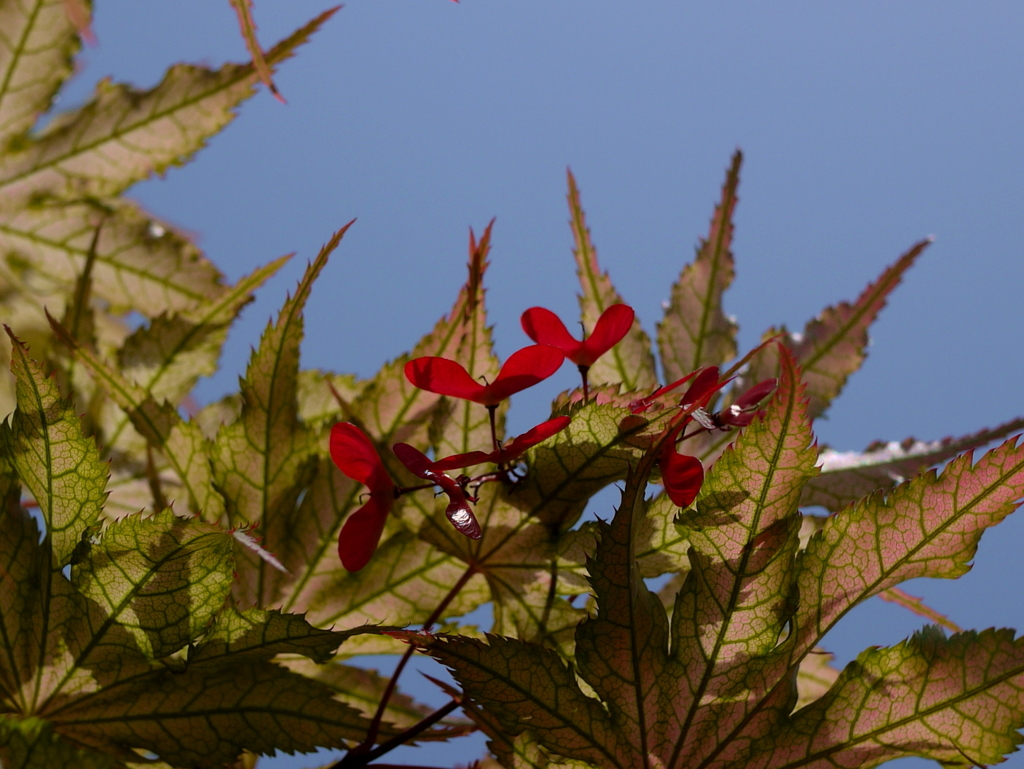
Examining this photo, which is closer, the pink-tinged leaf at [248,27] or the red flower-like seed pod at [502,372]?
the red flower-like seed pod at [502,372]

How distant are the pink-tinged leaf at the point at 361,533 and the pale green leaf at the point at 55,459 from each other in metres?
0.12

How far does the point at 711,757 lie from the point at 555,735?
86 millimetres

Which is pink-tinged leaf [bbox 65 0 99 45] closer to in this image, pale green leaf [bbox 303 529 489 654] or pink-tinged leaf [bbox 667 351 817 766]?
pale green leaf [bbox 303 529 489 654]

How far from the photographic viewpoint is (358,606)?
0.56m

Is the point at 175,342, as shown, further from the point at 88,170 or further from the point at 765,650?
the point at 765,650

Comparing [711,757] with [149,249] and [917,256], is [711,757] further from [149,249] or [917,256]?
[149,249]

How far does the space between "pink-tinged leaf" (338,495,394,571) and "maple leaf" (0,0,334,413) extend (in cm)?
49

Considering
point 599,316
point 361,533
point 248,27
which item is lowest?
point 361,533

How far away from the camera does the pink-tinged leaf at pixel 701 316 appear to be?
0.74 meters

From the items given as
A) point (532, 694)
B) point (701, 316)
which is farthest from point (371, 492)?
point (701, 316)

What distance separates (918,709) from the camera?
1.36 feet

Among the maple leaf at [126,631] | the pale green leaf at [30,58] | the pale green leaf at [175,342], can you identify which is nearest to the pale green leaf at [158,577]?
the maple leaf at [126,631]

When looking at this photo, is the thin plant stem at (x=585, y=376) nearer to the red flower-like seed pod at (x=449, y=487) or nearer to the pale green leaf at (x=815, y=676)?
the red flower-like seed pod at (x=449, y=487)

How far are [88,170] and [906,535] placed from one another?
0.84m
